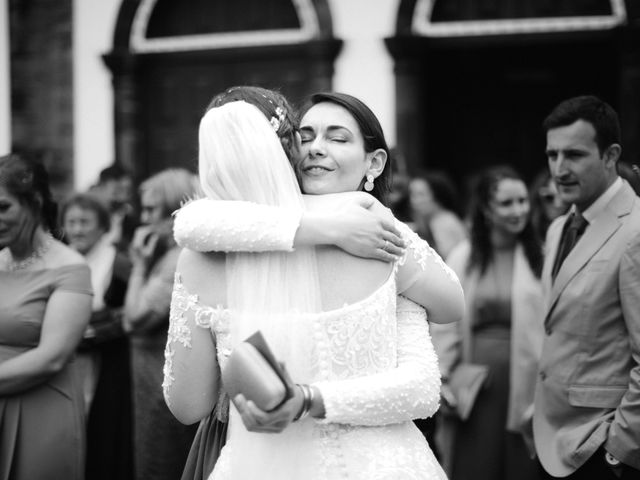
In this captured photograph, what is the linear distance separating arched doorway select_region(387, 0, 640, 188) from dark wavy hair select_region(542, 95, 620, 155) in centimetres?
622

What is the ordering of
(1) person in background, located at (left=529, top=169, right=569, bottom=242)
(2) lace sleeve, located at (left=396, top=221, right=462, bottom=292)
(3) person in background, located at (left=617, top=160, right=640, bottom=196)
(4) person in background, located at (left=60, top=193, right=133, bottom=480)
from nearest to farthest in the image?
(2) lace sleeve, located at (left=396, top=221, right=462, bottom=292) → (3) person in background, located at (left=617, top=160, right=640, bottom=196) → (4) person in background, located at (left=60, top=193, right=133, bottom=480) → (1) person in background, located at (left=529, top=169, right=569, bottom=242)

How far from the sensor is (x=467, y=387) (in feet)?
16.5

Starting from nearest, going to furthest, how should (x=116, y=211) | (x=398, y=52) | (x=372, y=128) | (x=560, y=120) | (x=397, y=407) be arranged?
(x=397, y=407), (x=372, y=128), (x=560, y=120), (x=116, y=211), (x=398, y=52)

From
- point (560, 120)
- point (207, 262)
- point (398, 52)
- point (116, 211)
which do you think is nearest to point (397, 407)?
point (207, 262)

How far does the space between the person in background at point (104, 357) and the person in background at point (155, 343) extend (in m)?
0.23

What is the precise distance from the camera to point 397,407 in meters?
2.43

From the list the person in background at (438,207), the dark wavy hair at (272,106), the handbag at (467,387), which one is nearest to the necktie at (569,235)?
the handbag at (467,387)

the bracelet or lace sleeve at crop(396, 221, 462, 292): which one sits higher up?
lace sleeve at crop(396, 221, 462, 292)

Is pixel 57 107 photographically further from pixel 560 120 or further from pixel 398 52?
pixel 560 120

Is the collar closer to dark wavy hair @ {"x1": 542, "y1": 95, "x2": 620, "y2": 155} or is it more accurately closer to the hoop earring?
dark wavy hair @ {"x1": 542, "y1": 95, "x2": 620, "y2": 155}

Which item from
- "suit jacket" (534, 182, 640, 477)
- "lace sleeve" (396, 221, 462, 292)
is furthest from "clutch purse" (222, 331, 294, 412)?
"suit jacket" (534, 182, 640, 477)

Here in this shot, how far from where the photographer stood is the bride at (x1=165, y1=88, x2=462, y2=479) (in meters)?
2.36

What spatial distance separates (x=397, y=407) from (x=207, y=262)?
0.64 metres

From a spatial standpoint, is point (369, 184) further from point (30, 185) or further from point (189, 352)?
point (30, 185)
